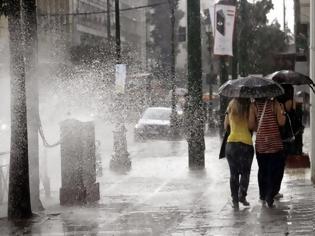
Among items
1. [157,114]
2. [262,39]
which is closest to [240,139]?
[157,114]

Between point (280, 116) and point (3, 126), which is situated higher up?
point (280, 116)

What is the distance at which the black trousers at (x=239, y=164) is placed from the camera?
1101 cm

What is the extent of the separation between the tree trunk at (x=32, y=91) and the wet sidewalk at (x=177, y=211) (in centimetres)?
43

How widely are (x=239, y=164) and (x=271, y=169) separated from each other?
44 cm

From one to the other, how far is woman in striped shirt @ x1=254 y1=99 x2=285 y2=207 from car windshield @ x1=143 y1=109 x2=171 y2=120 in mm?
22194

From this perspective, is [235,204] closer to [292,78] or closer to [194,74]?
[292,78]

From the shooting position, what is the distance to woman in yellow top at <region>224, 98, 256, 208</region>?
433 inches

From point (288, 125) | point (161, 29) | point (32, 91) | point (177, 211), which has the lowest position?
point (177, 211)

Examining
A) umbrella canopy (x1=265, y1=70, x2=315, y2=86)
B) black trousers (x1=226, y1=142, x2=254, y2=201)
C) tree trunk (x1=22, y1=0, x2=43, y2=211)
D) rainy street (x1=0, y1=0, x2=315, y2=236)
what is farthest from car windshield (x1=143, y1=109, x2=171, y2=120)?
black trousers (x1=226, y1=142, x2=254, y2=201)

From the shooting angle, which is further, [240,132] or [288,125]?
[288,125]

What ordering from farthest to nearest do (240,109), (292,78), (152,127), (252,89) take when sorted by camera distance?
(152,127), (292,78), (240,109), (252,89)

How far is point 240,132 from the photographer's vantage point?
11016 mm

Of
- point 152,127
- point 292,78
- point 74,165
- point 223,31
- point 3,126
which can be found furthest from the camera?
point 152,127

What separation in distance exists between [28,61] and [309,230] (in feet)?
15.9
